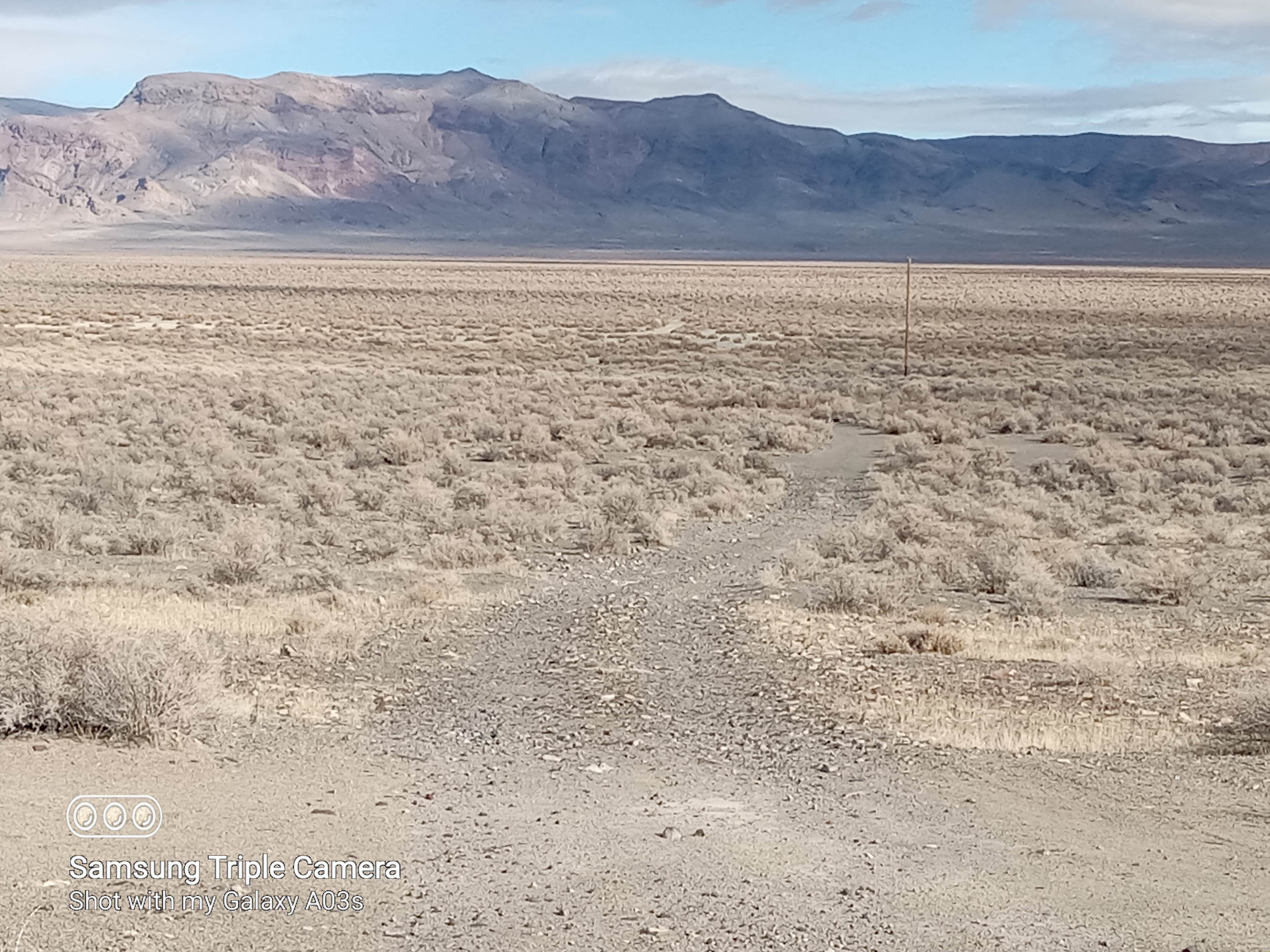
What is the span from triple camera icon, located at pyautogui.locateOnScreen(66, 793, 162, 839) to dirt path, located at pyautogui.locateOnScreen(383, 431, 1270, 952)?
1.16 m

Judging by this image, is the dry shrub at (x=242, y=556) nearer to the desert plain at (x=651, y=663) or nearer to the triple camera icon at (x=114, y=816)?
the desert plain at (x=651, y=663)

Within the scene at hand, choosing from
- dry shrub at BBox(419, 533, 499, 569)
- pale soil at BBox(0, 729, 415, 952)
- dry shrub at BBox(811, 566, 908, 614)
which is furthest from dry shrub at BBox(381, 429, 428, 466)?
pale soil at BBox(0, 729, 415, 952)

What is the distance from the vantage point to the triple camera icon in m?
5.79

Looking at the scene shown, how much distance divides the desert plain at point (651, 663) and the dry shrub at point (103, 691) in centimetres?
2

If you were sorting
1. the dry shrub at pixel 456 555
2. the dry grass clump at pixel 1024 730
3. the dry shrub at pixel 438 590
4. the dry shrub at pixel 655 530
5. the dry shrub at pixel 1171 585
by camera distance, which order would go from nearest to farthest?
the dry grass clump at pixel 1024 730
the dry shrub at pixel 438 590
the dry shrub at pixel 1171 585
the dry shrub at pixel 456 555
the dry shrub at pixel 655 530

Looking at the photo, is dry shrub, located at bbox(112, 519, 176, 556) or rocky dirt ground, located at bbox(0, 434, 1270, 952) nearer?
rocky dirt ground, located at bbox(0, 434, 1270, 952)

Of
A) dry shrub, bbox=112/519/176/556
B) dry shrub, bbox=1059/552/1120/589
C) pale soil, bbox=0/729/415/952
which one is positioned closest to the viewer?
pale soil, bbox=0/729/415/952

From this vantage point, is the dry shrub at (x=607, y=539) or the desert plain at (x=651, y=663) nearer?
the desert plain at (x=651, y=663)

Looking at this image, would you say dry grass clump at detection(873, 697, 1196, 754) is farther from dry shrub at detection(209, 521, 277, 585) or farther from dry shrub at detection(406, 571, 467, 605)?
dry shrub at detection(209, 521, 277, 585)

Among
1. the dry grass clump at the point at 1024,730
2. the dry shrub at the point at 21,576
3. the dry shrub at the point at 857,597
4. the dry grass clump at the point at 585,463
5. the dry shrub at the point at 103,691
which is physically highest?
the dry shrub at the point at 103,691

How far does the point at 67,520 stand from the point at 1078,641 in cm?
1026

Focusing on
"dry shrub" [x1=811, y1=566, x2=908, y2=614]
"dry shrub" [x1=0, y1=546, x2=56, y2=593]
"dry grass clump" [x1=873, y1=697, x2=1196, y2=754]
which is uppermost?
"dry grass clump" [x1=873, y1=697, x2=1196, y2=754]

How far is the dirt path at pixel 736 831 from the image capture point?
199 inches

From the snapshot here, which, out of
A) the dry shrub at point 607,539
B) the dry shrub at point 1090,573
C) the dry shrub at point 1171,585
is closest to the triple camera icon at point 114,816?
the dry shrub at point 607,539
